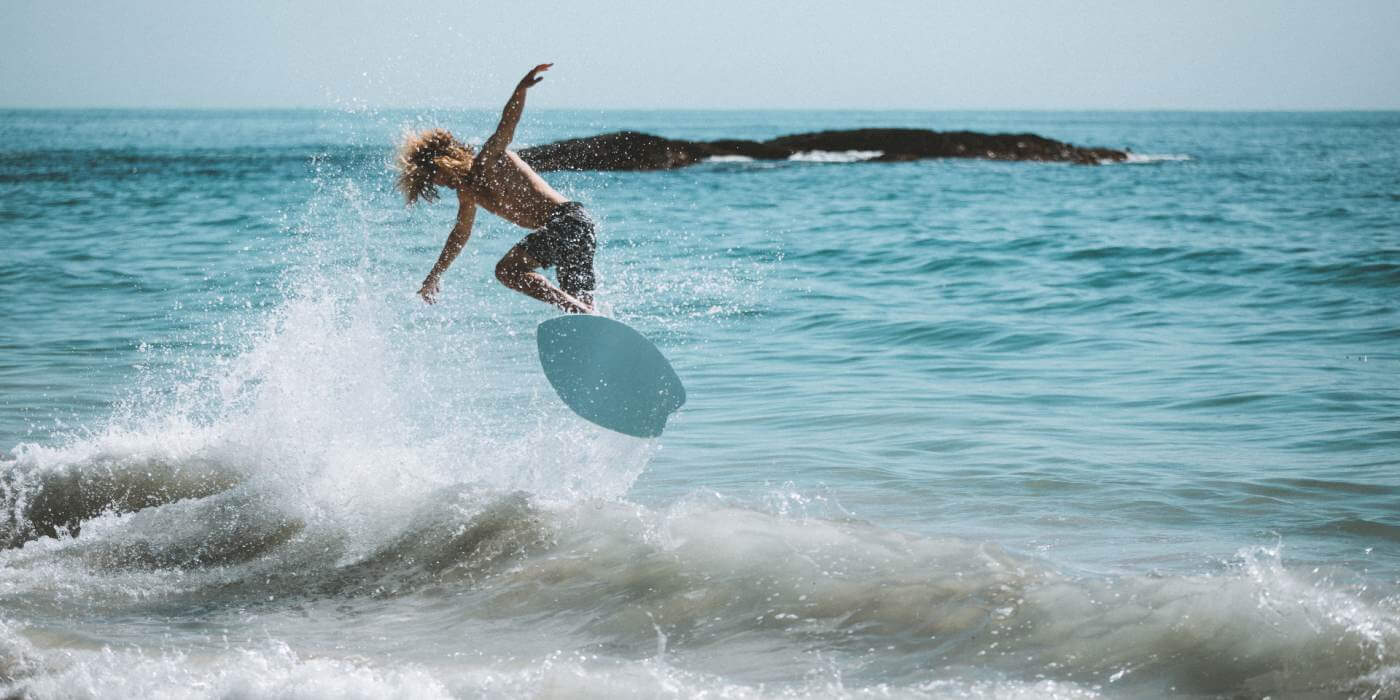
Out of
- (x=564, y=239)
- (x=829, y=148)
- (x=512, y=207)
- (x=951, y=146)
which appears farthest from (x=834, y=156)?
(x=564, y=239)

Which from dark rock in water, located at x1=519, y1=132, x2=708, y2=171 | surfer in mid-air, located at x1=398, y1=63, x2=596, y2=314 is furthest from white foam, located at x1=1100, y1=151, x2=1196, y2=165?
surfer in mid-air, located at x1=398, y1=63, x2=596, y2=314

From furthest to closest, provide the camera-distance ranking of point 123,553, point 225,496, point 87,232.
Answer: point 87,232
point 225,496
point 123,553

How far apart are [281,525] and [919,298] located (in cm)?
969

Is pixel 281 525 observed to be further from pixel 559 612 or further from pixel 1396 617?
pixel 1396 617

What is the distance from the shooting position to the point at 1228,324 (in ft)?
39.8

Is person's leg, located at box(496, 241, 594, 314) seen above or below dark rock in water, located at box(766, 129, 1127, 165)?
below

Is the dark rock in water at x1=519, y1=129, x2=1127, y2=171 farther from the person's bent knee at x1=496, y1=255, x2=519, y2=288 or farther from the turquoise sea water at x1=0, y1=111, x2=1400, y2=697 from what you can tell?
the person's bent knee at x1=496, y1=255, x2=519, y2=288

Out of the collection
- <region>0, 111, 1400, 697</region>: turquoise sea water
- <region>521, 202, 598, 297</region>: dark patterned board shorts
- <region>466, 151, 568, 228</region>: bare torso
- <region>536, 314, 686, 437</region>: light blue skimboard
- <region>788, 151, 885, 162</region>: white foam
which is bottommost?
<region>0, 111, 1400, 697</region>: turquoise sea water

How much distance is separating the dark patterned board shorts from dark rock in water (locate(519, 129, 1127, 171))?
111 ft

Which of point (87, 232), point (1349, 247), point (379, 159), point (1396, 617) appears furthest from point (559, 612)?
point (379, 159)

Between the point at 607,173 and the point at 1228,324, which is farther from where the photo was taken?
the point at 607,173

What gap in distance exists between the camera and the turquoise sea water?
4527 mm

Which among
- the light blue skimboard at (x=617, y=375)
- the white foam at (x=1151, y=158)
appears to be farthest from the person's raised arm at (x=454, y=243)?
the white foam at (x=1151, y=158)

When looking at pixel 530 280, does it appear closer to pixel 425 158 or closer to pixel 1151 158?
pixel 425 158
